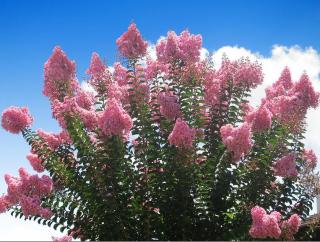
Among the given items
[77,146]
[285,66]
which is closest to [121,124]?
[77,146]

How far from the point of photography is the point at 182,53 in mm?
8391

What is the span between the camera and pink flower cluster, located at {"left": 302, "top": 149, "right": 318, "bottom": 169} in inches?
341

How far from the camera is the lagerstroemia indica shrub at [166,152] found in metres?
7.24

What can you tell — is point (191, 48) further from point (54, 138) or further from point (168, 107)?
point (54, 138)

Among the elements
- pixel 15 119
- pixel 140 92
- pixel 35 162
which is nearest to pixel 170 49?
pixel 140 92

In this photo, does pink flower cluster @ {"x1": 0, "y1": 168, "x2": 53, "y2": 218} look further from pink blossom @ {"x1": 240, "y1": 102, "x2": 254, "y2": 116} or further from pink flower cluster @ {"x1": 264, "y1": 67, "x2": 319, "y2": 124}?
pink flower cluster @ {"x1": 264, "y1": 67, "x2": 319, "y2": 124}

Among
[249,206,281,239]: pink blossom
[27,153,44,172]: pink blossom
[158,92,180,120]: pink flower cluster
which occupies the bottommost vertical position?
[249,206,281,239]: pink blossom

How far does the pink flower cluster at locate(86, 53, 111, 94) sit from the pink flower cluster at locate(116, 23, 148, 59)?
0.51 metres

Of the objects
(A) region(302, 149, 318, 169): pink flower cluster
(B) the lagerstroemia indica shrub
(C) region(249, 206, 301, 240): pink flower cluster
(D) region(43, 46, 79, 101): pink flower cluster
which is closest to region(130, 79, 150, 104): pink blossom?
(B) the lagerstroemia indica shrub

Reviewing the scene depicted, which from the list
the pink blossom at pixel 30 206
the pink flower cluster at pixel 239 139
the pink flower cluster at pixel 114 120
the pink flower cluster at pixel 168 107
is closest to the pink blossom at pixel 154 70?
the pink flower cluster at pixel 168 107

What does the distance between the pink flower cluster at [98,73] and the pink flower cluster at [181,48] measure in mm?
993

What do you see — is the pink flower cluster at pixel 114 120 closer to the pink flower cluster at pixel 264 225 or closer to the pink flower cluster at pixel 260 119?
the pink flower cluster at pixel 260 119

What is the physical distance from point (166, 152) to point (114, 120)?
993 mm

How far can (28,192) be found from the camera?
7980 mm
